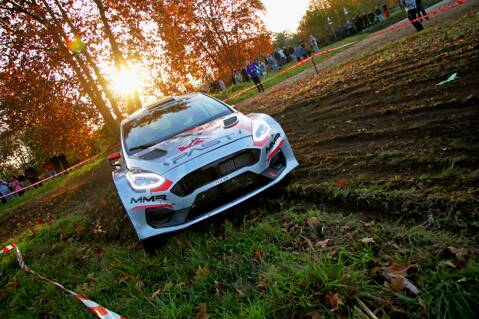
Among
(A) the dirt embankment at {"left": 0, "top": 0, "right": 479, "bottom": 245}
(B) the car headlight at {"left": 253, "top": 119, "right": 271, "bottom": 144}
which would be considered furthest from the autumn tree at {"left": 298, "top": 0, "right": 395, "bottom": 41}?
(B) the car headlight at {"left": 253, "top": 119, "right": 271, "bottom": 144}

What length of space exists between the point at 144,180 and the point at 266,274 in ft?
5.77

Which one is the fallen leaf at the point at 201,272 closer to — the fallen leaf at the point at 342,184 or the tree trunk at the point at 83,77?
the fallen leaf at the point at 342,184

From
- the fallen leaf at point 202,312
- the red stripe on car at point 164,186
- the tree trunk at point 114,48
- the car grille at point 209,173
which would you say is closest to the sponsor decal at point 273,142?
the car grille at point 209,173

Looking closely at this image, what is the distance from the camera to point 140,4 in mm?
15609

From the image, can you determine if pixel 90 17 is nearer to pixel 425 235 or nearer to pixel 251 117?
pixel 251 117

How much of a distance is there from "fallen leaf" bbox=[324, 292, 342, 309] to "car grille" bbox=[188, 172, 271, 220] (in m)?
1.61

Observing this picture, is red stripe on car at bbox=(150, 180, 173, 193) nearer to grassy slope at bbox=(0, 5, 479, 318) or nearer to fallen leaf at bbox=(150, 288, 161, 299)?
grassy slope at bbox=(0, 5, 479, 318)

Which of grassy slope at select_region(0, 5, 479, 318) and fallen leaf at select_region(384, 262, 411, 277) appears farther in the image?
fallen leaf at select_region(384, 262, 411, 277)

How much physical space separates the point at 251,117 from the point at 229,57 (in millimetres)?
24767

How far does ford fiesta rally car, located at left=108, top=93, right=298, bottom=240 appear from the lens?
3.41 metres

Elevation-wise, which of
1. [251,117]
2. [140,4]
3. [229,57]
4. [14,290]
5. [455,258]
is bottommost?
[455,258]

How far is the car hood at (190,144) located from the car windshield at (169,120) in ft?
0.87

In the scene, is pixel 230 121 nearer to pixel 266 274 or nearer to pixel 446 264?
pixel 266 274

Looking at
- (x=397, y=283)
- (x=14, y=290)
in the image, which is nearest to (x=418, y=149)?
(x=397, y=283)
